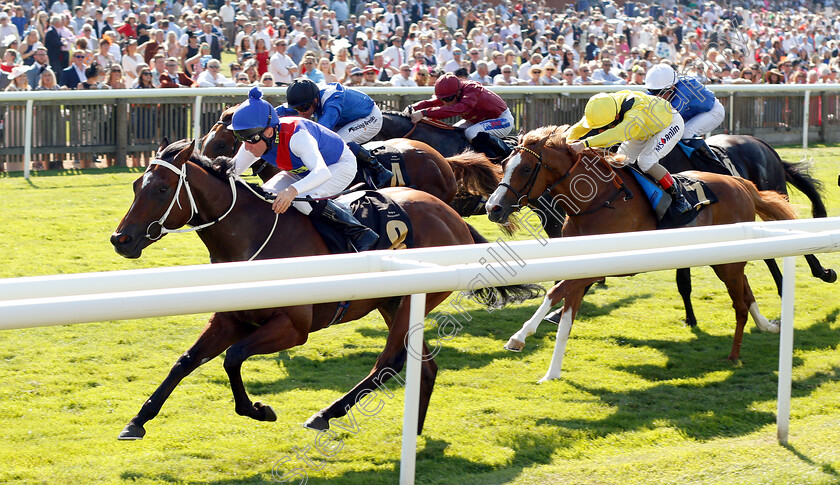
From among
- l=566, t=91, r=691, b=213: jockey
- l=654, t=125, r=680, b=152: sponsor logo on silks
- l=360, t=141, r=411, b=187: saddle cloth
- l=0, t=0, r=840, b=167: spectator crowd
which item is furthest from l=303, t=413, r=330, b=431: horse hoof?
l=0, t=0, r=840, b=167: spectator crowd

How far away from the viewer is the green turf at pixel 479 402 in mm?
3732

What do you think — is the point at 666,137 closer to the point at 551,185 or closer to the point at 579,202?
the point at 579,202

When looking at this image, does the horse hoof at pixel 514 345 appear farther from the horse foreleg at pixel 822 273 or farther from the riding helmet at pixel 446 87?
the riding helmet at pixel 446 87

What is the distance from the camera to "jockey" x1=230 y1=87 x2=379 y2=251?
4.39 metres

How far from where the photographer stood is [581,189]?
5.67 metres

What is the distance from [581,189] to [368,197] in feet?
4.69

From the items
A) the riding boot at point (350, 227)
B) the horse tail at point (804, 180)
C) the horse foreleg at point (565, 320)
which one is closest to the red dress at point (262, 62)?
the horse tail at point (804, 180)

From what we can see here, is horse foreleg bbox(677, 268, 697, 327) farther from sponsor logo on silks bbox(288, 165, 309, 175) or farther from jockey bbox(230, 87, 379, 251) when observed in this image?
sponsor logo on silks bbox(288, 165, 309, 175)

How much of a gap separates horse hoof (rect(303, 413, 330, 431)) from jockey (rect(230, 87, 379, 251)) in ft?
2.64

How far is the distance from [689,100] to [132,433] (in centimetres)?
532

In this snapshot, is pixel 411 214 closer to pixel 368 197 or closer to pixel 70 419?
pixel 368 197

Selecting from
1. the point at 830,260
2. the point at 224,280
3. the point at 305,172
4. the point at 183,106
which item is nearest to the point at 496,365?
the point at 305,172

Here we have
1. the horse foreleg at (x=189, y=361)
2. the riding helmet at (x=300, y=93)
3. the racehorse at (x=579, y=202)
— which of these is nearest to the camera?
the horse foreleg at (x=189, y=361)

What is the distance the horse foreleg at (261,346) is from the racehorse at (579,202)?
5.31 feet
